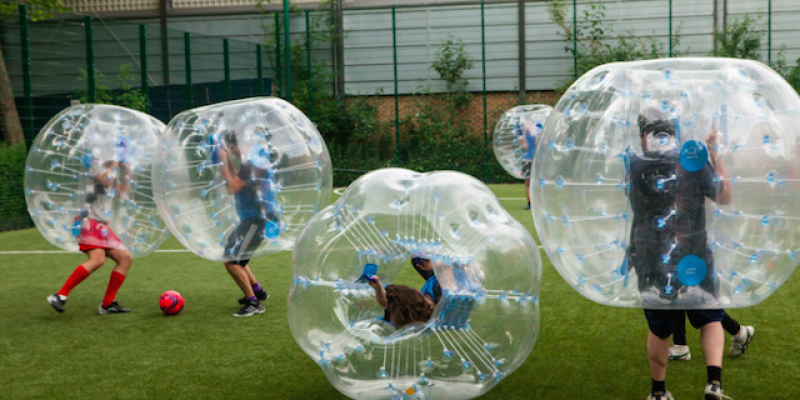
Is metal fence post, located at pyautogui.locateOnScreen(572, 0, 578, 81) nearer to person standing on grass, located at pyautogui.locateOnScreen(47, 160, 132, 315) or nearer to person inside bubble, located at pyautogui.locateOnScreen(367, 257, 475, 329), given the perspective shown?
person standing on grass, located at pyautogui.locateOnScreen(47, 160, 132, 315)

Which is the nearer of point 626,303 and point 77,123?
point 626,303

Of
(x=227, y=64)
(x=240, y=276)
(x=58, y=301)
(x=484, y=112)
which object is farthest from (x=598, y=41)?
(x=58, y=301)

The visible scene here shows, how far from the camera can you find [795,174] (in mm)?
2846

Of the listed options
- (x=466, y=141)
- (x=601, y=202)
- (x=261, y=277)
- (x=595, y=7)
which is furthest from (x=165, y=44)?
(x=601, y=202)

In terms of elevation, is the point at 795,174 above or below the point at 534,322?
above

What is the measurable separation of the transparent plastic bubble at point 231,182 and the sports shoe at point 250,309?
777mm

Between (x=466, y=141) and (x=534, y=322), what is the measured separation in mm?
14089

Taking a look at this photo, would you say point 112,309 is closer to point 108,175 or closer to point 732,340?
point 108,175

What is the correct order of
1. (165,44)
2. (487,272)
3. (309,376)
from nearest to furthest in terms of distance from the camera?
(487,272) < (309,376) < (165,44)

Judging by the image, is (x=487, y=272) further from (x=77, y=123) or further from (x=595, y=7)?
(x=595, y=7)

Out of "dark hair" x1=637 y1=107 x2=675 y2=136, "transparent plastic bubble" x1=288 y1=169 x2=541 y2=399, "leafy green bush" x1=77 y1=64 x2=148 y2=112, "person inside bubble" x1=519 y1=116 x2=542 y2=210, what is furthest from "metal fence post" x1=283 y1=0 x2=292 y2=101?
"dark hair" x1=637 y1=107 x2=675 y2=136

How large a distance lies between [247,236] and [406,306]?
1686 millimetres

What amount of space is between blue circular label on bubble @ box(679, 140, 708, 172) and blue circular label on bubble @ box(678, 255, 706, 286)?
13.7 inches

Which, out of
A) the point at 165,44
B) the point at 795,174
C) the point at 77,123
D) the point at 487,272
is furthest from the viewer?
the point at 165,44
